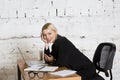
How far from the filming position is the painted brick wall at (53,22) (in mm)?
3635

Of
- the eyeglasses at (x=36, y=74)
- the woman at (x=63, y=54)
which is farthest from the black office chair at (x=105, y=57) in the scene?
→ the eyeglasses at (x=36, y=74)

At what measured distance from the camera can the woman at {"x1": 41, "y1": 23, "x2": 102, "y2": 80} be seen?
8.36 ft

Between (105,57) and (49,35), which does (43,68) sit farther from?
(105,57)

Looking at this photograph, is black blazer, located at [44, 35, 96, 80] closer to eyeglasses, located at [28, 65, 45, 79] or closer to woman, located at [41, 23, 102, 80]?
woman, located at [41, 23, 102, 80]

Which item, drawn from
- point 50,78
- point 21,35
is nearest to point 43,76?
point 50,78

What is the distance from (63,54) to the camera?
2521 mm

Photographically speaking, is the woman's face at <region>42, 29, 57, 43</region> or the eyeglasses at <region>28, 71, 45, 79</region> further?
the woman's face at <region>42, 29, 57, 43</region>

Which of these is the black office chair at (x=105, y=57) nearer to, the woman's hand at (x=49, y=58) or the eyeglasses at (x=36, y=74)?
the woman's hand at (x=49, y=58)

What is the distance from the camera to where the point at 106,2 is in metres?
3.97

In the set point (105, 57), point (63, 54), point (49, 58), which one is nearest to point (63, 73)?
point (63, 54)

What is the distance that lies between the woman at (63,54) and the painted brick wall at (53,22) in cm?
101

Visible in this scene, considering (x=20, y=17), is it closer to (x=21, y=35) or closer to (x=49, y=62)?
(x=21, y=35)

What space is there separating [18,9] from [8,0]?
0.61 ft

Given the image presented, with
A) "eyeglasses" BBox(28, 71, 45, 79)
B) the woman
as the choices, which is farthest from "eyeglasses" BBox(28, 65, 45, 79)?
the woman
